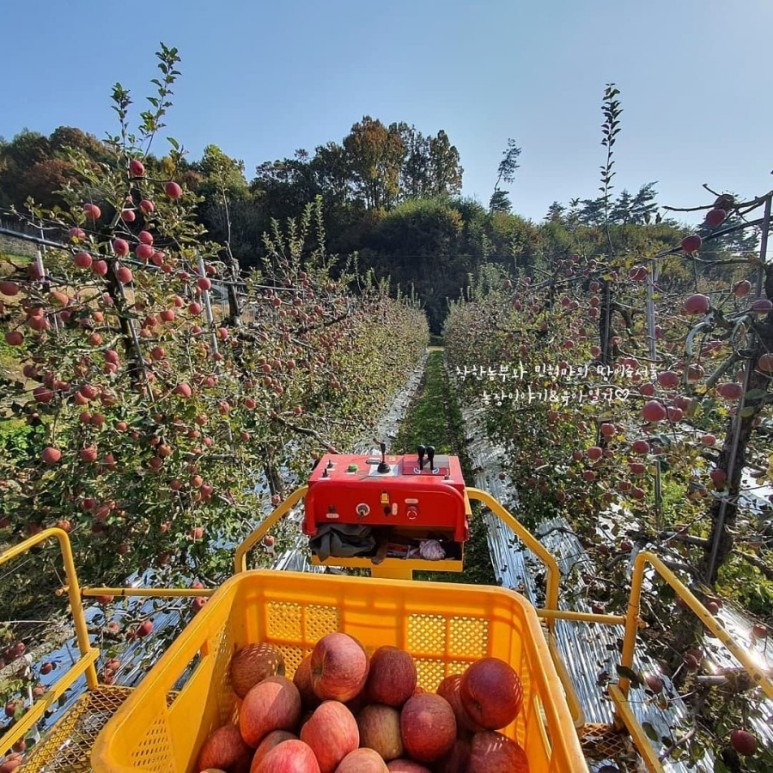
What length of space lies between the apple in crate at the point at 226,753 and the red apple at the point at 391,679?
300 mm

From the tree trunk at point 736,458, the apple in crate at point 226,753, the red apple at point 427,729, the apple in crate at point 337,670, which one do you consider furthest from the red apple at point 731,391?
the apple in crate at point 226,753

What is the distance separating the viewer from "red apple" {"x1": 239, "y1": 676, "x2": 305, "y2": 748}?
996 millimetres

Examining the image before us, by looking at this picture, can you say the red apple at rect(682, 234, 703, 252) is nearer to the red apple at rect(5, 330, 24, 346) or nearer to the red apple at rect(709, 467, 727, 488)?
the red apple at rect(709, 467, 727, 488)

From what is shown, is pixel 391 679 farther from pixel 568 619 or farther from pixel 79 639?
pixel 79 639

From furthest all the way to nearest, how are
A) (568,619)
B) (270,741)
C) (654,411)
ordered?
(654,411) → (568,619) → (270,741)

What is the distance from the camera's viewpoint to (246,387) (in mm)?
3104

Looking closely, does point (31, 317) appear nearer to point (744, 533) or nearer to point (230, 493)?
point (230, 493)

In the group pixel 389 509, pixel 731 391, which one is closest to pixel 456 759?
pixel 389 509

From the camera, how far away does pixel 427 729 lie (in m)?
0.98

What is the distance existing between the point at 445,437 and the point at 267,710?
6.48 m

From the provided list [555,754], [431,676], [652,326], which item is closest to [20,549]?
[431,676]

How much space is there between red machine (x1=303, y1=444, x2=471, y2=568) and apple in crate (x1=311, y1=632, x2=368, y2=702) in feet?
1.80

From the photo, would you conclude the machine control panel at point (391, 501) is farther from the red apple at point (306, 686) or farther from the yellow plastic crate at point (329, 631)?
the red apple at point (306, 686)

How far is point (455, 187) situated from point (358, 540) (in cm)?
4894
